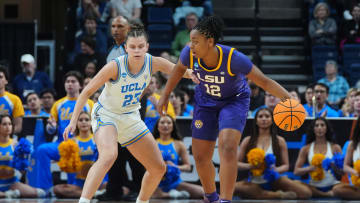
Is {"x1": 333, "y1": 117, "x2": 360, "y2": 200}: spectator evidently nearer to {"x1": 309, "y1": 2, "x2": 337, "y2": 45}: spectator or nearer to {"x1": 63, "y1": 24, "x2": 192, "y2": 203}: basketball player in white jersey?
{"x1": 63, "y1": 24, "x2": 192, "y2": 203}: basketball player in white jersey

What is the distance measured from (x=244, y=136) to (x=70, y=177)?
2.37 meters

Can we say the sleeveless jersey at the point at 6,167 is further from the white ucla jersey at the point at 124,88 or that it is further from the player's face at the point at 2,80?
the white ucla jersey at the point at 124,88

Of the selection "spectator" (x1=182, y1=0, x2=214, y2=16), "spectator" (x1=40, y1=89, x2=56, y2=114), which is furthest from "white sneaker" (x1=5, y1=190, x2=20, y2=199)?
"spectator" (x1=182, y1=0, x2=214, y2=16)

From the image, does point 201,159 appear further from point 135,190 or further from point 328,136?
point 328,136

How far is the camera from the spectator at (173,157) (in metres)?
8.06

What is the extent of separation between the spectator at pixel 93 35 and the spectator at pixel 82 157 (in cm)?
306

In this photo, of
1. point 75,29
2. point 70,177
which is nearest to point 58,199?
point 70,177

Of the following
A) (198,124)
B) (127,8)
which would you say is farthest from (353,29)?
(198,124)

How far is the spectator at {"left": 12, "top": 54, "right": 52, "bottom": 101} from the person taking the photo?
10531 millimetres

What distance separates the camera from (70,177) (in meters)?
8.17

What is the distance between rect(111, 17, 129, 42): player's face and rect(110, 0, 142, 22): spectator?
4556 millimetres

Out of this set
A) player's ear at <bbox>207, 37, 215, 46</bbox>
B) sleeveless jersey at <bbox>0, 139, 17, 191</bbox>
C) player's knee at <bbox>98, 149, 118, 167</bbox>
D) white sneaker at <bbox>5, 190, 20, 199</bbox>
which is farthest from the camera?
sleeveless jersey at <bbox>0, 139, 17, 191</bbox>

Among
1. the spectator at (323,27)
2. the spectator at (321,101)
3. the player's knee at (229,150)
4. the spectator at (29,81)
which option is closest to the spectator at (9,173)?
the spectator at (29,81)

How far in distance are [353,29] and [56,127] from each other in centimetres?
625
